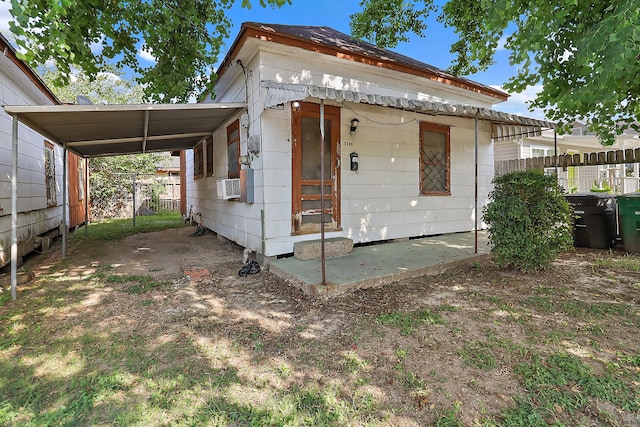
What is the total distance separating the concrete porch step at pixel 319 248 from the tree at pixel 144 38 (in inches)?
141

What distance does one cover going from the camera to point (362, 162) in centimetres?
586

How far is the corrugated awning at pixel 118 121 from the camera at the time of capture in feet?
13.2

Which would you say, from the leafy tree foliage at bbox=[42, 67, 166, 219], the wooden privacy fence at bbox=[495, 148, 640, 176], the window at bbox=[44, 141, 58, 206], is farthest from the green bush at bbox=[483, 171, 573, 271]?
the leafy tree foliage at bbox=[42, 67, 166, 219]

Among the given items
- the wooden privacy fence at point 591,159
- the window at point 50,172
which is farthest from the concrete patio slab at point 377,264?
the window at point 50,172

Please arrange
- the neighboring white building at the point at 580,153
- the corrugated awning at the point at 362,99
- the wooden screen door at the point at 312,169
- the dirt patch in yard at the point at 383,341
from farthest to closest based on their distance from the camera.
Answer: the neighboring white building at the point at 580,153
the wooden screen door at the point at 312,169
the corrugated awning at the point at 362,99
the dirt patch in yard at the point at 383,341

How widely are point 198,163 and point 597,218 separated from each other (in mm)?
9800

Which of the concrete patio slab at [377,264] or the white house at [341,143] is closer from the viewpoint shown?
the concrete patio slab at [377,264]

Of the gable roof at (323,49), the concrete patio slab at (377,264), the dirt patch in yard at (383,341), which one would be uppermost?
the gable roof at (323,49)

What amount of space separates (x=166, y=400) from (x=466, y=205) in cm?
708

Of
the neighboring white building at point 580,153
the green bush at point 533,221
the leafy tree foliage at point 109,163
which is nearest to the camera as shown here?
the green bush at point 533,221

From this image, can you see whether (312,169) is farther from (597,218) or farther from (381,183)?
(597,218)

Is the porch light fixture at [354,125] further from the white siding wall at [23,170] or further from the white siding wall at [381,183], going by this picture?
the white siding wall at [23,170]

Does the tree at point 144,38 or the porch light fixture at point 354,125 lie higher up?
the tree at point 144,38

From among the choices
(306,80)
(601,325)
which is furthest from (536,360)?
(306,80)
